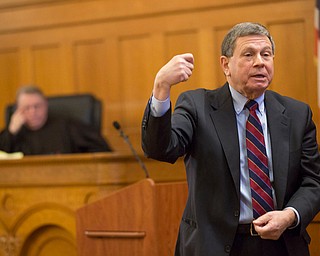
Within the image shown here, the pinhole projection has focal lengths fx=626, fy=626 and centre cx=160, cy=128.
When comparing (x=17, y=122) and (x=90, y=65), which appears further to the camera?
(x=90, y=65)

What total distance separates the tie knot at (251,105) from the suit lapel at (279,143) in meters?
0.05

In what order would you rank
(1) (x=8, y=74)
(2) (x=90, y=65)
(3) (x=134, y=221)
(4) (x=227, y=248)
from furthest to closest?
(1) (x=8, y=74) < (2) (x=90, y=65) < (3) (x=134, y=221) < (4) (x=227, y=248)

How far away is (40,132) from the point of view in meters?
5.66

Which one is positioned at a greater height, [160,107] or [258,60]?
[258,60]

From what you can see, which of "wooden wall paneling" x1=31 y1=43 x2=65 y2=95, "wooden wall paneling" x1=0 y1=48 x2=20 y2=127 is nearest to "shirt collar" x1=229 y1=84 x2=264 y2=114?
"wooden wall paneling" x1=31 y1=43 x2=65 y2=95

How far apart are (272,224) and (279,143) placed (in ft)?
1.05

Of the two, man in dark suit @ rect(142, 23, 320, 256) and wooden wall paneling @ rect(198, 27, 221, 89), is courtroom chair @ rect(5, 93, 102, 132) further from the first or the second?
man in dark suit @ rect(142, 23, 320, 256)

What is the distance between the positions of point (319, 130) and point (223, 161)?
3.14 metres

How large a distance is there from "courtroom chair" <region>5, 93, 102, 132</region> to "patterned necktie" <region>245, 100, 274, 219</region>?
132 inches

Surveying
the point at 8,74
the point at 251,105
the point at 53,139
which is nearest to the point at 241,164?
the point at 251,105

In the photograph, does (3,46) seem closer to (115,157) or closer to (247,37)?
(115,157)

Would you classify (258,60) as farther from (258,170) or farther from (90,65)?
(90,65)

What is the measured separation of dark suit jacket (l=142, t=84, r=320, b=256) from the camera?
217 centimetres

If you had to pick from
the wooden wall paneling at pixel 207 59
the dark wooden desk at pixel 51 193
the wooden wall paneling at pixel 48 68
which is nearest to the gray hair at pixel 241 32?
the dark wooden desk at pixel 51 193
